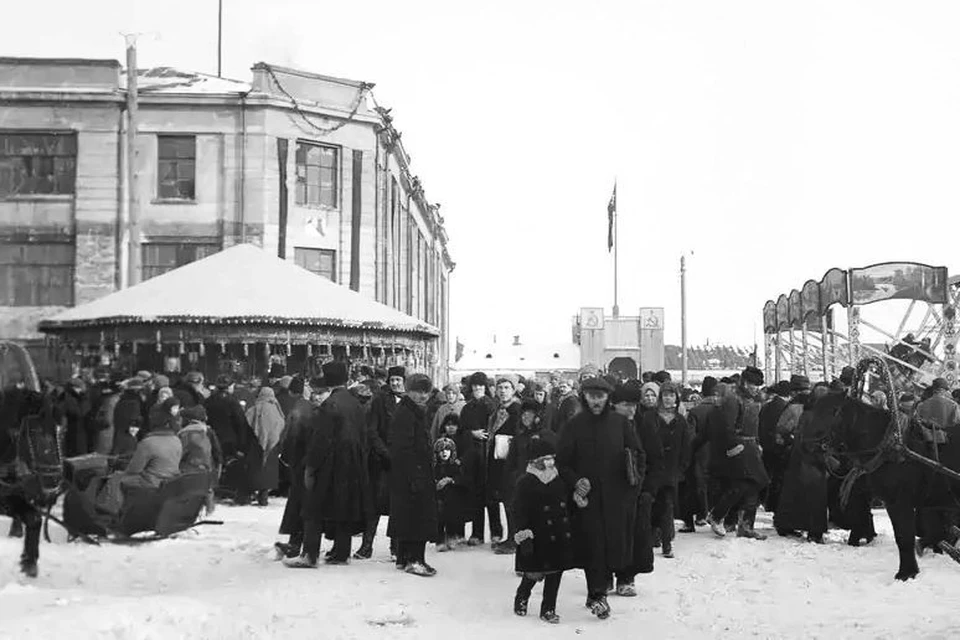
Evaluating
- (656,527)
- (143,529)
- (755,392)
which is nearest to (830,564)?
(656,527)

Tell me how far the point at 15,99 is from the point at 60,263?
4419 millimetres

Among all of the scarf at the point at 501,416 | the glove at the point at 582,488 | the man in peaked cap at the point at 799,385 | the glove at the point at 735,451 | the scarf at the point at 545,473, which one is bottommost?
the glove at the point at 735,451

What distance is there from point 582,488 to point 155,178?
2588 cm

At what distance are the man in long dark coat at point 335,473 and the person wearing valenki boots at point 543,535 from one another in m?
2.40

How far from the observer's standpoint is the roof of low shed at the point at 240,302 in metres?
24.1

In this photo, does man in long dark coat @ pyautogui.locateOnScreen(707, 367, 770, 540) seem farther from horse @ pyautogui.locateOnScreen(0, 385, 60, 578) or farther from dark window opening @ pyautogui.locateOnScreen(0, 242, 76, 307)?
dark window opening @ pyautogui.locateOnScreen(0, 242, 76, 307)

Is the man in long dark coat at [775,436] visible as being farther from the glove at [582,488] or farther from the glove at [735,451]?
the glove at [582,488]

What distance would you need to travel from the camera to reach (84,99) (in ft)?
105

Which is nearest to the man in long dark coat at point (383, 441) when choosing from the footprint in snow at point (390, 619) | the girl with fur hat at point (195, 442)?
the girl with fur hat at point (195, 442)

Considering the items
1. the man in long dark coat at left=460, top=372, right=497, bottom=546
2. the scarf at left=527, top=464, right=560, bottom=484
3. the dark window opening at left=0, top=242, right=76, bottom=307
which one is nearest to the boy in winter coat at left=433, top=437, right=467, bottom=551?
the man in long dark coat at left=460, top=372, right=497, bottom=546

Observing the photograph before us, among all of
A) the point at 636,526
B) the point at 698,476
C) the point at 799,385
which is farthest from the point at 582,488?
the point at 799,385

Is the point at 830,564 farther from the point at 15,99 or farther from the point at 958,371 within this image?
the point at 15,99

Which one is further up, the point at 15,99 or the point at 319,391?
the point at 15,99

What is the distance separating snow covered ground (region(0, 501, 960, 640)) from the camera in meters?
8.46
